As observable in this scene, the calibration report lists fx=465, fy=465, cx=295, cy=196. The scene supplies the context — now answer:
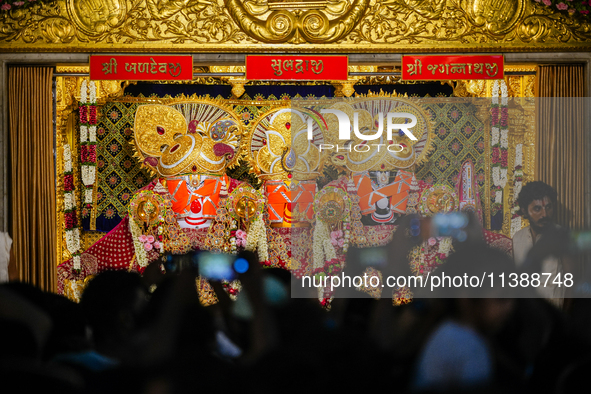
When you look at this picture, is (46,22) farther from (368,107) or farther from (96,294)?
(96,294)

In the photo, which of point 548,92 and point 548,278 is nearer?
point 548,278

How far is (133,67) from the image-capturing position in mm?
4402

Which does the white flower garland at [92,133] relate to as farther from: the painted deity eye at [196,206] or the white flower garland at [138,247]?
the painted deity eye at [196,206]

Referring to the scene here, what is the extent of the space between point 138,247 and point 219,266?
3.55 meters

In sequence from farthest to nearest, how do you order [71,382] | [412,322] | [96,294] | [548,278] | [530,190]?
[530,190] < [548,278] < [96,294] < [412,322] < [71,382]

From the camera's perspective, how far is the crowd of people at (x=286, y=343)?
35.6 inches

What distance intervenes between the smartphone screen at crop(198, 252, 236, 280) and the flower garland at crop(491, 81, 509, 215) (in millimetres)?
4016

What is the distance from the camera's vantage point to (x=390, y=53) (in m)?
4.41

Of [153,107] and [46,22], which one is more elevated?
[46,22]

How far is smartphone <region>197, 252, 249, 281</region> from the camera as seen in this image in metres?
1.31

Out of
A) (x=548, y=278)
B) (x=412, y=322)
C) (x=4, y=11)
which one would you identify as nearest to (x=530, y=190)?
(x=548, y=278)

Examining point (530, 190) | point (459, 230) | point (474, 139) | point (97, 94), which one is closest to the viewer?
point (459, 230)

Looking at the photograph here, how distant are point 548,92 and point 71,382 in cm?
471

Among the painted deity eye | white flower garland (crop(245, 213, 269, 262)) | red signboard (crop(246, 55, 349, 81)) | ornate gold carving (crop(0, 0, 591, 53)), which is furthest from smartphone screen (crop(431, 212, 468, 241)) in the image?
the painted deity eye
